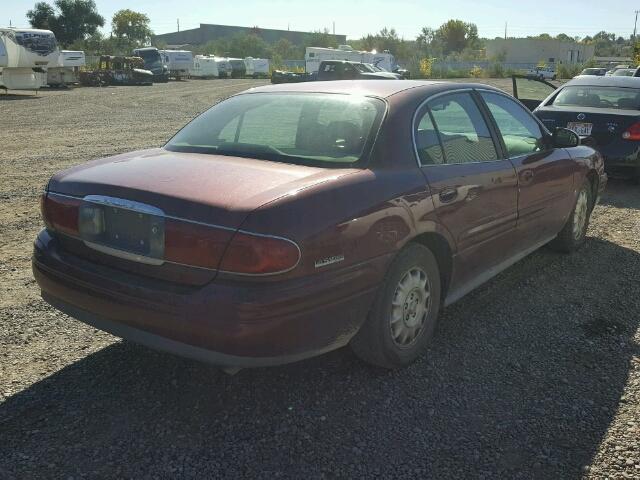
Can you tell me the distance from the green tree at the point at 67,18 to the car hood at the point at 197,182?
77.1 m

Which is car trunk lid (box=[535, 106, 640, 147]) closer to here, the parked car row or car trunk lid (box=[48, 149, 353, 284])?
the parked car row

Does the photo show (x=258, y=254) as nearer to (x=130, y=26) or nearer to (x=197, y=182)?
(x=197, y=182)

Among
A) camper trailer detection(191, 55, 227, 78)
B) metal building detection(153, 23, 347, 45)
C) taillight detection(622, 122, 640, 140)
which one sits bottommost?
taillight detection(622, 122, 640, 140)

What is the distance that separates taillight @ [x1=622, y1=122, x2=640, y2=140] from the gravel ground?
4.06m

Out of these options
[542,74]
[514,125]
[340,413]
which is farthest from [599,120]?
[542,74]

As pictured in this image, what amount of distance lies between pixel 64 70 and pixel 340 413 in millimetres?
34338

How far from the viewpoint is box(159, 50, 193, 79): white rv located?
1969 inches

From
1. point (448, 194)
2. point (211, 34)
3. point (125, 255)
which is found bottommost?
point (125, 255)

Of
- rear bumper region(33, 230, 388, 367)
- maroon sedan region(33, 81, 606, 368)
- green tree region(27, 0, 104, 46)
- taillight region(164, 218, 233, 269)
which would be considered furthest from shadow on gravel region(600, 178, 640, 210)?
green tree region(27, 0, 104, 46)

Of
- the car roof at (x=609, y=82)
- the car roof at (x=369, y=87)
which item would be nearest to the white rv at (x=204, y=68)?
the car roof at (x=609, y=82)

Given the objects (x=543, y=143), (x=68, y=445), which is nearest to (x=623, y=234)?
(x=543, y=143)

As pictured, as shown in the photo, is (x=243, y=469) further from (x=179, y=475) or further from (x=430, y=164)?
(x=430, y=164)

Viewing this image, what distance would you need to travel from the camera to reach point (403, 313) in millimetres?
3264

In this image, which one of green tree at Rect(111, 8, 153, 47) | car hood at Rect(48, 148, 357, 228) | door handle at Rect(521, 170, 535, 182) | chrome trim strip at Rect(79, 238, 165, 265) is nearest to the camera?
car hood at Rect(48, 148, 357, 228)
